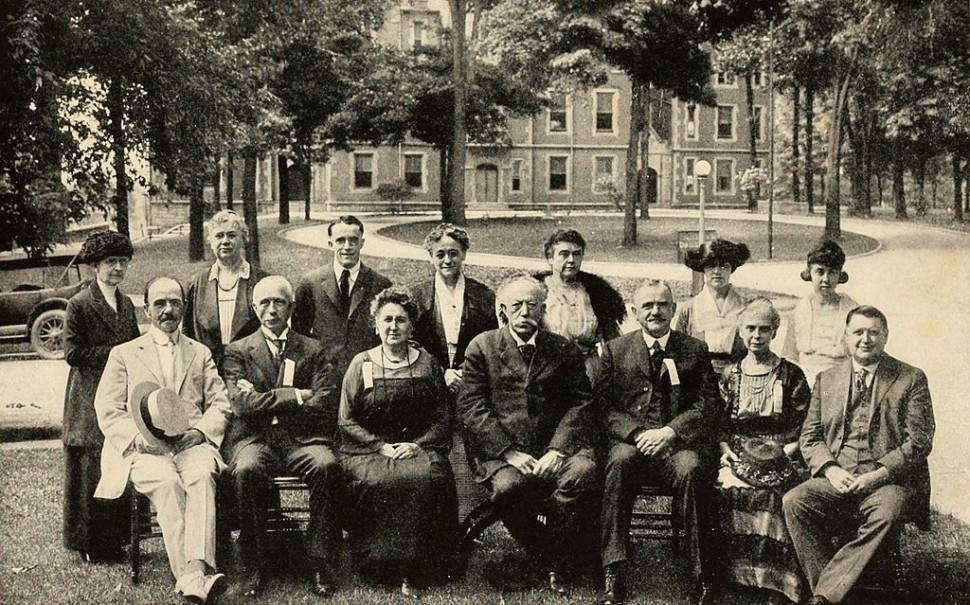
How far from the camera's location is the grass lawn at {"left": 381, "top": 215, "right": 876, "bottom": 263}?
4785 mm

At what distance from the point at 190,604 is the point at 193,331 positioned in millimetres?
1240

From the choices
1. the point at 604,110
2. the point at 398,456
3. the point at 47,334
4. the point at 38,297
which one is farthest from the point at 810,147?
the point at 47,334

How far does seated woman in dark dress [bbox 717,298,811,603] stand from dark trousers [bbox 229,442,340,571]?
4.91 ft

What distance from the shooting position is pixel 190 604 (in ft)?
9.86

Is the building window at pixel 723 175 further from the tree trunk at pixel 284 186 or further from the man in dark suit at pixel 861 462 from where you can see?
the tree trunk at pixel 284 186

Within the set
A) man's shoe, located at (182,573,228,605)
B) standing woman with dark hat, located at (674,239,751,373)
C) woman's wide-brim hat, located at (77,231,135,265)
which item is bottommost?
man's shoe, located at (182,573,228,605)

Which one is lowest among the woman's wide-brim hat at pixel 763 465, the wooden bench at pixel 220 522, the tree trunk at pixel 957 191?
the wooden bench at pixel 220 522

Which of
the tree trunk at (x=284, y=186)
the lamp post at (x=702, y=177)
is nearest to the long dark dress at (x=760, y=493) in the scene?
the lamp post at (x=702, y=177)

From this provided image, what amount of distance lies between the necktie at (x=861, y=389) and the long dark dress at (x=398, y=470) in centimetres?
155

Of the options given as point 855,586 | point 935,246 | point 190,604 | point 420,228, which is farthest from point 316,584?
point 935,246

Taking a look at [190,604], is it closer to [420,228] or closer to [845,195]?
[420,228]

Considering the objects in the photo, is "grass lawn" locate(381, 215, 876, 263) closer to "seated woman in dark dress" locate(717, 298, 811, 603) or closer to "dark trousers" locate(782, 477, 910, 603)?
"seated woman in dark dress" locate(717, 298, 811, 603)

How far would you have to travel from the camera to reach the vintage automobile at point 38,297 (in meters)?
5.47

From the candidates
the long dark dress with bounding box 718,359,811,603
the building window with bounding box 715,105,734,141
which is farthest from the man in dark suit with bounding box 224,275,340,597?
the building window with bounding box 715,105,734,141
